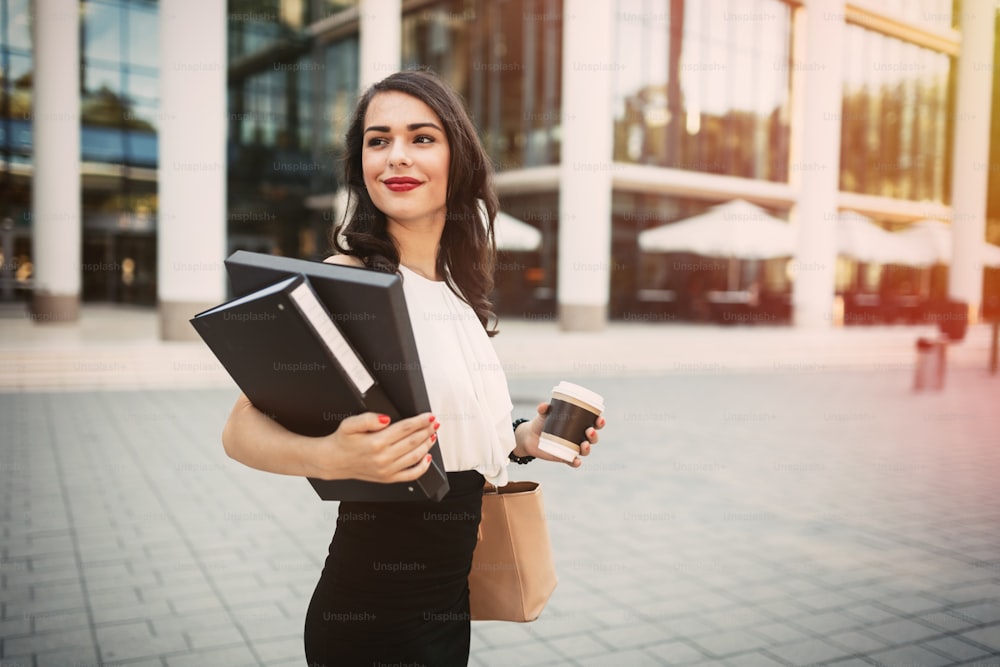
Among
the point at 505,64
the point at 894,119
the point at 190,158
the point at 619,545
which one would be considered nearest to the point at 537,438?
the point at 619,545

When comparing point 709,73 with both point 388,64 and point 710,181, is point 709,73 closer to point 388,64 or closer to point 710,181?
point 710,181

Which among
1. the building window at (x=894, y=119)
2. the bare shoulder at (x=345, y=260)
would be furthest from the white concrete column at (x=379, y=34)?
the building window at (x=894, y=119)

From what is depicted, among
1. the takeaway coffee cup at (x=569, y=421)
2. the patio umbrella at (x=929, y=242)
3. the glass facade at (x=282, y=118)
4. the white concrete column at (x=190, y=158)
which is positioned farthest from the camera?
the glass facade at (x=282, y=118)

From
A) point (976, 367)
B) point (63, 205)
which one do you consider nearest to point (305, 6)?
point (63, 205)

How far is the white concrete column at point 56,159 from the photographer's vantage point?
1648 cm

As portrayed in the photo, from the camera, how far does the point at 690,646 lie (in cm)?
363

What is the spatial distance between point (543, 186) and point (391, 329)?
71.7 ft

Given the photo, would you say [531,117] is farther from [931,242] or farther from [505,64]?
[931,242]

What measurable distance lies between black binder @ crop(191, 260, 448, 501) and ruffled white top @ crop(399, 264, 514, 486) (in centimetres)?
23

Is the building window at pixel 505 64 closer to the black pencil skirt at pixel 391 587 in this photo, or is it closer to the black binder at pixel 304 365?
the black pencil skirt at pixel 391 587

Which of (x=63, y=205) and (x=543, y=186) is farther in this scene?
(x=543, y=186)

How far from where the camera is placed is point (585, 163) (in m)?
18.7

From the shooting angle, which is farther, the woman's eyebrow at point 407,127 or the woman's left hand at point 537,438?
the woman's left hand at point 537,438

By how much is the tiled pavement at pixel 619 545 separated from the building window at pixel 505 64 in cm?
1521
